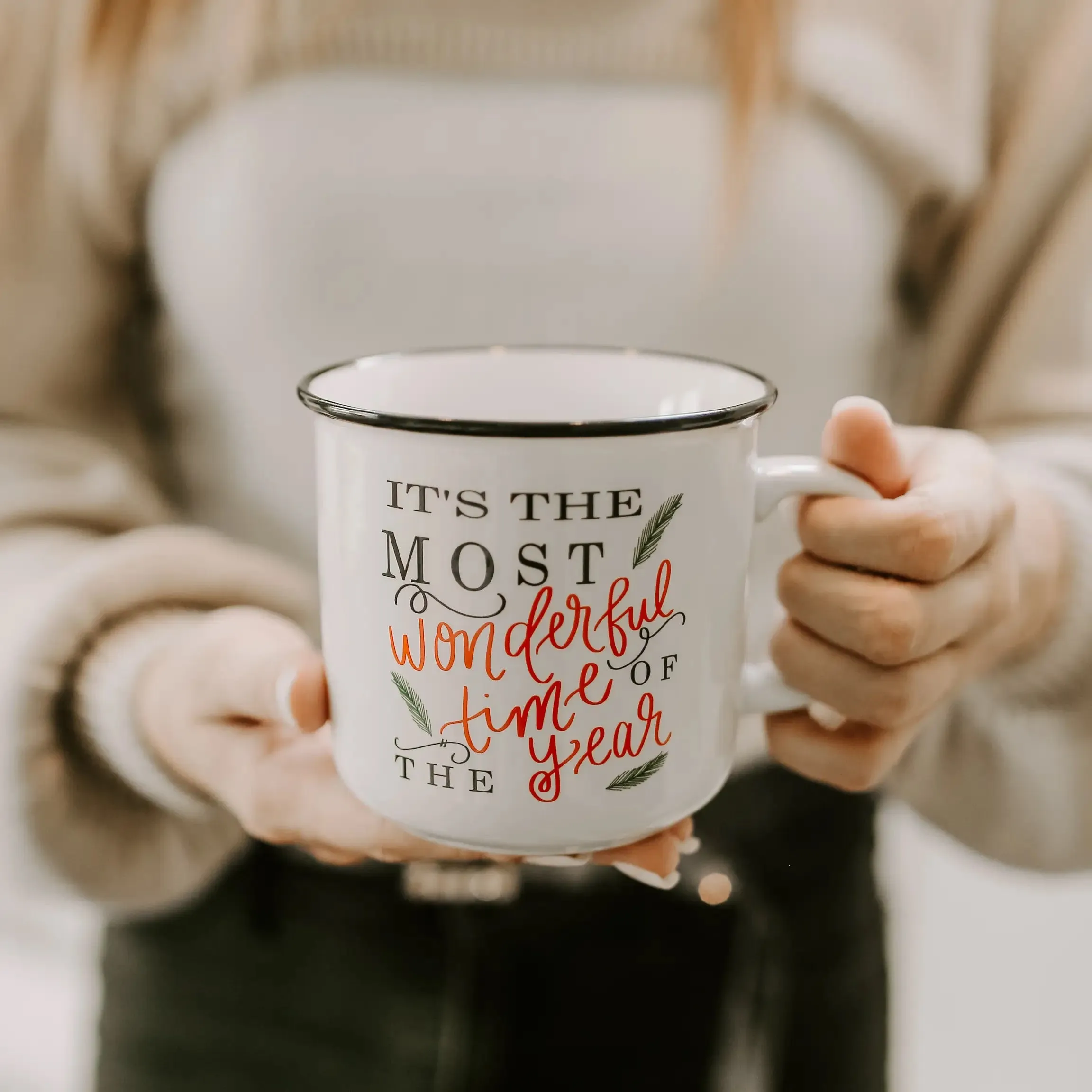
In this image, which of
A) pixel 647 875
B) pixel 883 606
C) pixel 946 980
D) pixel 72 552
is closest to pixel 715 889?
pixel 647 875

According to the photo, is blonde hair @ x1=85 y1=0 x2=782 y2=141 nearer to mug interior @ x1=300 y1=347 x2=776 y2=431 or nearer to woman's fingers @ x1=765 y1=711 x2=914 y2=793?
mug interior @ x1=300 y1=347 x2=776 y2=431

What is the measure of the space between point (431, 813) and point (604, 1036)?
414 mm

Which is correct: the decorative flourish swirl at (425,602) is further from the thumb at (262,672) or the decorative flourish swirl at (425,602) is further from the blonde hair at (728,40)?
the blonde hair at (728,40)

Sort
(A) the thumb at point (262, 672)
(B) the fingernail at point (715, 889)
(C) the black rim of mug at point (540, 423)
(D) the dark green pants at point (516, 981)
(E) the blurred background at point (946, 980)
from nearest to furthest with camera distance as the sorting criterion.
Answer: (C) the black rim of mug at point (540, 423) < (A) the thumb at point (262, 672) < (B) the fingernail at point (715, 889) < (D) the dark green pants at point (516, 981) < (E) the blurred background at point (946, 980)

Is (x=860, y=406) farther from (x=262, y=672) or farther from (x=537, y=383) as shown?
(x=262, y=672)

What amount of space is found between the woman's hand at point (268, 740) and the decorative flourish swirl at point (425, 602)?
0.09 meters

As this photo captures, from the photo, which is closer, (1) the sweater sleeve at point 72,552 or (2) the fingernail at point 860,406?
(2) the fingernail at point 860,406

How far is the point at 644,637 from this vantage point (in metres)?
0.39

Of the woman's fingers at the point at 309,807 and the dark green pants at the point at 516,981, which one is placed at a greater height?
the woman's fingers at the point at 309,807

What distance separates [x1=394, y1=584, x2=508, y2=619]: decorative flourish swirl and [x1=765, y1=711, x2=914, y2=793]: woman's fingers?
214 millimetres

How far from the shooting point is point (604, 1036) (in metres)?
0.73

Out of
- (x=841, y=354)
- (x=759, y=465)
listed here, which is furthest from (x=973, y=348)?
(x=759, y=465)

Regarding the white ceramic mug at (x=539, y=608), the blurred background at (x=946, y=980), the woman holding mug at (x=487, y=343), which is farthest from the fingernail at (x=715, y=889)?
the blurred background at (x=946, y=980)

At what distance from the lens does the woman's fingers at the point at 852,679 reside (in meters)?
0.46
